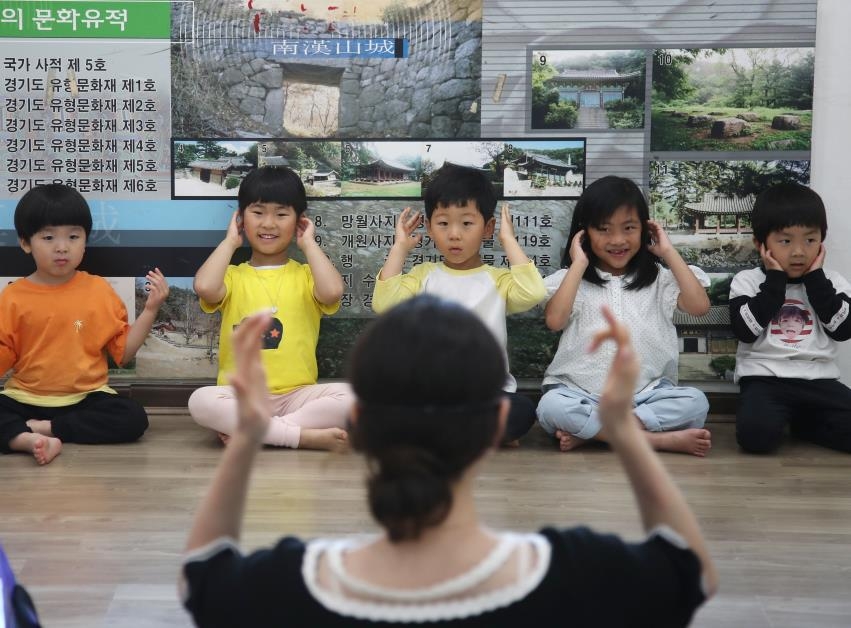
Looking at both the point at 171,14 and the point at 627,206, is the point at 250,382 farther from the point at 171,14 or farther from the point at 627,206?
the point at 171,14

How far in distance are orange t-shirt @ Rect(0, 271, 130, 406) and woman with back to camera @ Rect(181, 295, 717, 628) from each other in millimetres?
2511

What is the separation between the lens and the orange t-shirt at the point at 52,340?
3420mm

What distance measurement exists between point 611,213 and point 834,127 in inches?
33.9

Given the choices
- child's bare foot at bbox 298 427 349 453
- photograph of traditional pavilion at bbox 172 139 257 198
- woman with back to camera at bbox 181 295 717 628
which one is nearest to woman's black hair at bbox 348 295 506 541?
woman with back to camera at bbox 181 295 717 628

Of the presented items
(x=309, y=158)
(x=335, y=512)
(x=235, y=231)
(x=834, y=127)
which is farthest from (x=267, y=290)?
(x=834, y=127)

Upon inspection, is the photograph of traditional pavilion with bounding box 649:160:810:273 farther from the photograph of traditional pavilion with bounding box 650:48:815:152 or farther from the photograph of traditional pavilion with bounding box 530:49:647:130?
the photograph of traditional pavilion with bounding box 530:49:647:130

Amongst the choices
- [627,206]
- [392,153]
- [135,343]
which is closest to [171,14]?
[392,153]

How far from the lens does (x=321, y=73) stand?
143 inches

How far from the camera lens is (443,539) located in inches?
41.6

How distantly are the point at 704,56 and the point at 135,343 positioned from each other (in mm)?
2099

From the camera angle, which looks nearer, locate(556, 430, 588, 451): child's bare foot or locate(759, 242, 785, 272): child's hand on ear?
locate(556, 430, 588, 451): child's bare foot

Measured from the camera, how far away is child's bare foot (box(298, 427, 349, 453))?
3.27m

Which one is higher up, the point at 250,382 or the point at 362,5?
the point at 362,5

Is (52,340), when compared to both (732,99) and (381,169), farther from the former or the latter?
(732,99)
